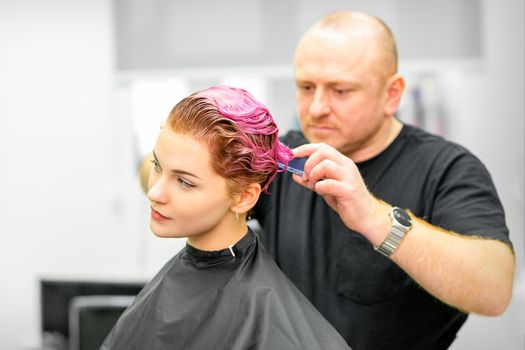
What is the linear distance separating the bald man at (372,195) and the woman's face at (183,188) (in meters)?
0.34

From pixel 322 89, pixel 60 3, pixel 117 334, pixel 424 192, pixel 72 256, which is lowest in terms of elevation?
pixel 72 256

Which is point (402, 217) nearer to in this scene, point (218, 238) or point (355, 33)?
point (218, 238)

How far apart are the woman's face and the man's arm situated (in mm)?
230

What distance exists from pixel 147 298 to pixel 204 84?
2437 mm

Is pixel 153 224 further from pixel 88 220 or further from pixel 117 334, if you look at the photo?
pixel 88 220

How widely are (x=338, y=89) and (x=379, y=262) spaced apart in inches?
19.9

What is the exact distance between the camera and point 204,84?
393cm

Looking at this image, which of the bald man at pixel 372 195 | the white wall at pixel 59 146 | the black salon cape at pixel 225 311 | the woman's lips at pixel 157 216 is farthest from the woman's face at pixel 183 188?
the white wall at pixel 59 146

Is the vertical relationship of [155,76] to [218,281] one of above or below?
above

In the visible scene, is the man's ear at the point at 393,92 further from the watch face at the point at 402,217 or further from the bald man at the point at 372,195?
the watch face at the point at 402,217

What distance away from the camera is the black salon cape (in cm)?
147

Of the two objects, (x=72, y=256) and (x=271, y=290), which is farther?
(x=72, y=256)

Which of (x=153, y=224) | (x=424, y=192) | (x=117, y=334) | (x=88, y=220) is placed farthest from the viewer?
(x=88, y=220)

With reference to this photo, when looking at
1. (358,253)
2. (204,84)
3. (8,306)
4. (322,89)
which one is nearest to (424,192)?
(358,253)
